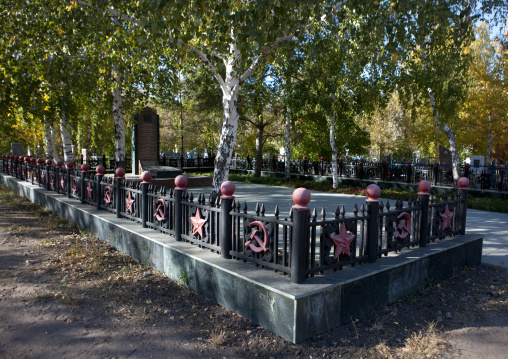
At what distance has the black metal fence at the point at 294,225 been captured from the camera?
3.79 m

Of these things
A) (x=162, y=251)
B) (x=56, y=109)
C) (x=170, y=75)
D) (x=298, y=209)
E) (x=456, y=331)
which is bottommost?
(x=456, y=331)

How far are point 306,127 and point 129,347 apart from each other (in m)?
21.3

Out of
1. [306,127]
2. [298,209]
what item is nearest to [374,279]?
[298,209]

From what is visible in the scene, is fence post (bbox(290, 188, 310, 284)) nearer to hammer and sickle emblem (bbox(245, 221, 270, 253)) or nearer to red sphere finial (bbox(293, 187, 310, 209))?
red sphere finial (bbox(293, 187, 310, 209))

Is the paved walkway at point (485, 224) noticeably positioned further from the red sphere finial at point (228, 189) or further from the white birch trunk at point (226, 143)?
the red sphere finial at point (228, 189)

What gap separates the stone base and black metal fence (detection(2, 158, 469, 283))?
0.45ft

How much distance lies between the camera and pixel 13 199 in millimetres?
12664

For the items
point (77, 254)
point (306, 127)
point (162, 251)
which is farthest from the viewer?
point (306, 127)

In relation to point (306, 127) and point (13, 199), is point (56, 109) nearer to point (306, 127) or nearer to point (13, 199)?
point (13, 199)

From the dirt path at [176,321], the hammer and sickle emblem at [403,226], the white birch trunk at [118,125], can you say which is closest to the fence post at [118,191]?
the dirt path at [176,321]

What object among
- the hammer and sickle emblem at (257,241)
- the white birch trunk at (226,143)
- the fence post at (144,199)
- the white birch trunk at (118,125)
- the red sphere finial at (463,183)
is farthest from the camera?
the white birch trunk at (118,125)

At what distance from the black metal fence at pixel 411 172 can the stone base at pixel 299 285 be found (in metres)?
9.71

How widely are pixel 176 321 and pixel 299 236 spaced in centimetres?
164

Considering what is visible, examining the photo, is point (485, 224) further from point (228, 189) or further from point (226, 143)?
point (228, 189)
